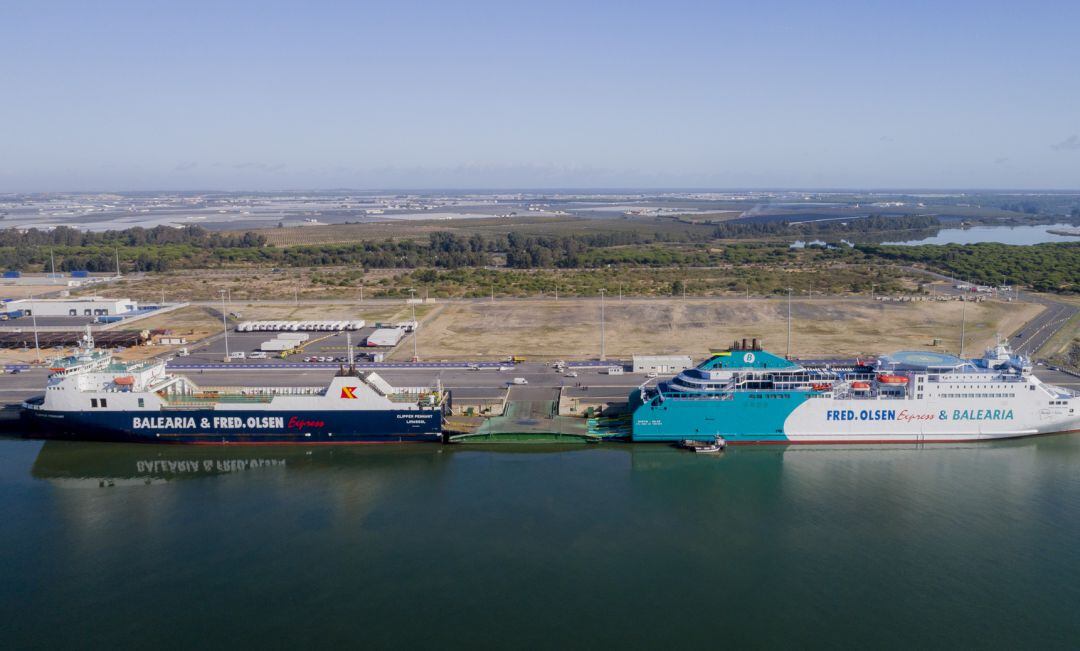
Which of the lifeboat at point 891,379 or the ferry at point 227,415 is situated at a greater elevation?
the lifeboat at point 891,379

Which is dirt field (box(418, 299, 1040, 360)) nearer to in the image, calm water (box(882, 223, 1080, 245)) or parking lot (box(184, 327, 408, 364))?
parking lot (box(184, 327, 408, 364))

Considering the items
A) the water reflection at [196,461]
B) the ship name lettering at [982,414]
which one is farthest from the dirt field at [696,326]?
the water reflection at [196,461]

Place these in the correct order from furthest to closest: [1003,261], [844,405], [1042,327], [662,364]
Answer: [1003,261] < [1042,327] < [662,364] < [844,405]

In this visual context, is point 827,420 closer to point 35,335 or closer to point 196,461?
point 196,461

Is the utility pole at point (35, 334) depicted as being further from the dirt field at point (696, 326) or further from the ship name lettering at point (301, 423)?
the ship name lettering at point (301, 423)

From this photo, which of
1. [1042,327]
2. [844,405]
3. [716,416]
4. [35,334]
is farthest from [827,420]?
[35,334]

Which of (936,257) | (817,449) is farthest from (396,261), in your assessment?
(817,449)

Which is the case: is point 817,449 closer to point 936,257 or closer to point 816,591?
point 816,591
